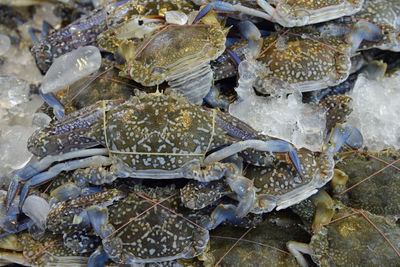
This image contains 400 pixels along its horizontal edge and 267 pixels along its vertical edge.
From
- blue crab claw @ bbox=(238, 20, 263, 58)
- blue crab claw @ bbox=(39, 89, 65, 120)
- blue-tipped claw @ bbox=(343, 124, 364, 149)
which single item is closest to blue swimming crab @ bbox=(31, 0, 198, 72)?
blue crab claw @ bbox=(238, 20, 263, 58)

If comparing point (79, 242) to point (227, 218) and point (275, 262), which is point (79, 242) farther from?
point (275, 262)

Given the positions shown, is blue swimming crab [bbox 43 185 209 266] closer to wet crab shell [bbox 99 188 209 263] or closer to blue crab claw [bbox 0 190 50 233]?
wet crab shell [bbox 99 188 209 263]

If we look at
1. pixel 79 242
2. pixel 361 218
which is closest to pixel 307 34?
pixel 361 218

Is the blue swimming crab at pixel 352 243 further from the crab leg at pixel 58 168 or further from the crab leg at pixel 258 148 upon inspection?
the crab leg at pixel 58 168

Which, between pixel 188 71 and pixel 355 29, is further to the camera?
pixel 355 29

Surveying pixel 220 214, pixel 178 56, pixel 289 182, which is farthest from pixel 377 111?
pixel 178 56

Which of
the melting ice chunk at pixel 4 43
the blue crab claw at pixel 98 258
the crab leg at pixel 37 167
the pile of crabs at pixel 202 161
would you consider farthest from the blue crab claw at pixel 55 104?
the melting ice chunk at pixel 4 43
